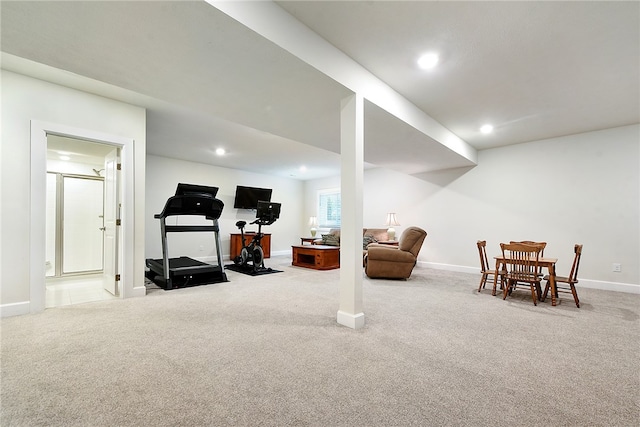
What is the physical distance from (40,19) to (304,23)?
1606 millimetres

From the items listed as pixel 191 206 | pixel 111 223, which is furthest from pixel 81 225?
pixel 191 206

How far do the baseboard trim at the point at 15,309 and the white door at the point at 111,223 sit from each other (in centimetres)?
84

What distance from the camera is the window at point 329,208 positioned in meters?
8.65

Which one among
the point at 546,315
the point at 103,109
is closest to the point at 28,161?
the point at 103,109

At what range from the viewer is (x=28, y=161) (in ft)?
9.46

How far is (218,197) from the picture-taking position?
24.0 feet

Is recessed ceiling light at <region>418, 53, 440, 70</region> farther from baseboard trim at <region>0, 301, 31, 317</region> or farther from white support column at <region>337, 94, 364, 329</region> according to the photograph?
baseboard trim at <region>0, 301, 31, 317</region>

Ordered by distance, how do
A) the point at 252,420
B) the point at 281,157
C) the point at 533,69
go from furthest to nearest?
the point at 281,157
the point at 533,69
the point at 252,420

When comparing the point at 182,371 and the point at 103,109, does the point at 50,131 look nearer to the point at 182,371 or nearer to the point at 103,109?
the point at 103,109

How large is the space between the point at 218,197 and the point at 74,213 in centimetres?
287

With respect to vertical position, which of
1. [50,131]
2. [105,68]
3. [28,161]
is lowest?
[28,161]

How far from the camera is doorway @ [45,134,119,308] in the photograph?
4.82 meters

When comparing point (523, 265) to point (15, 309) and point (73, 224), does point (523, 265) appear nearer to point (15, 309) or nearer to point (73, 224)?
point (15, 309)

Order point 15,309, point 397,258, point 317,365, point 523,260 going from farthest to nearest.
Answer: point 397,258, point 523,260, point 15,309, point 317,365
